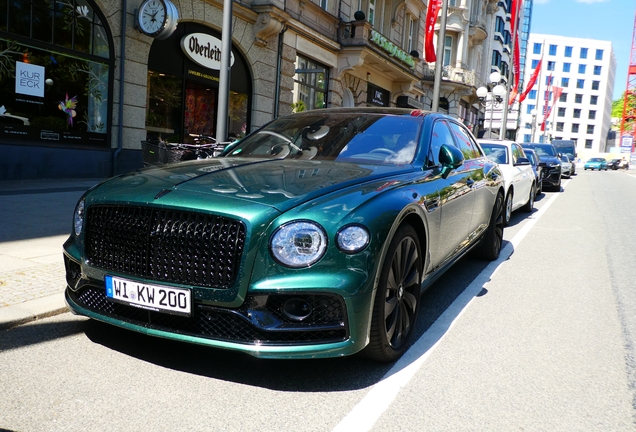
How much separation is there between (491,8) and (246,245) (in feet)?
157

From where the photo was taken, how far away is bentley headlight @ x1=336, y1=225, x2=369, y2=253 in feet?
9.45

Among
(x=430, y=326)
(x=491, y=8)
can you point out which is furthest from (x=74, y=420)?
(x=491, y=8)

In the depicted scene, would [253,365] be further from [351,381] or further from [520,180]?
[520,180]

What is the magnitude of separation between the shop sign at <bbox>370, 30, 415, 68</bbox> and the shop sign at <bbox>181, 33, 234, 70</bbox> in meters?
7.15

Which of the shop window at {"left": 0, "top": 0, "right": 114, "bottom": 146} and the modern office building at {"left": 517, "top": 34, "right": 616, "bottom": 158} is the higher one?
the modern office building at {"left": 517, "top": 34, "right": 616, "bottom": 158}

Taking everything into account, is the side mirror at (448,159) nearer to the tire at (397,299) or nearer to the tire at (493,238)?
the tire at (397,299)

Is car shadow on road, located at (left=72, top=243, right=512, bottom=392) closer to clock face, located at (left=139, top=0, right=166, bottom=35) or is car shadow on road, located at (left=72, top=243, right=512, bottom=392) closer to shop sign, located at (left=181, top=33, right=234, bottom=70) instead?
clock face, located at (left=139, top=0, right=166, bottom=35)

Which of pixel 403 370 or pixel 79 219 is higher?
pixel 79 219

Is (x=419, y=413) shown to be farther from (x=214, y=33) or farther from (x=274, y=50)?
(x=274, y=50)

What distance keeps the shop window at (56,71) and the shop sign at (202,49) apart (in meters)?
2.15

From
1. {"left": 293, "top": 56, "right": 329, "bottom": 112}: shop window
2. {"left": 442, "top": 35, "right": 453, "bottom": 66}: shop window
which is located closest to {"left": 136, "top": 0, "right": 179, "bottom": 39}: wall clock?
{"left": 293, "top": 56, "right": 329, "bottom": 112}: shop window

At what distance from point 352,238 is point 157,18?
1058cm

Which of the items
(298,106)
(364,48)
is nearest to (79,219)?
(298,106)

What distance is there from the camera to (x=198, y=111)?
14.8 metres
